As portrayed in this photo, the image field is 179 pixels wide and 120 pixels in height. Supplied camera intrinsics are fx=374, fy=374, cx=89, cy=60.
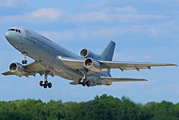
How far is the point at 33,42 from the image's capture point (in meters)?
43.6

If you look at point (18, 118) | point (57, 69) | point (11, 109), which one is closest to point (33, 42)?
point (57, 69)

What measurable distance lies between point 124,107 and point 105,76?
27.5ft

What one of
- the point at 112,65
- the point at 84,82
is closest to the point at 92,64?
the point at 112,65

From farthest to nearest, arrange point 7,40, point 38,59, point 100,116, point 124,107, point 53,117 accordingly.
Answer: point 53,117, point 100,116, point 124,107, point 38,59, point 7,40

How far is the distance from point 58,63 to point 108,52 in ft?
48.4

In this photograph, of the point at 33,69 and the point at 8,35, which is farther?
the point at 33,69

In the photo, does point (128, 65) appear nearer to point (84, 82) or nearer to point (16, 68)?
point (84, 82)

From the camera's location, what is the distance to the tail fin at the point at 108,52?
58578 millimetres

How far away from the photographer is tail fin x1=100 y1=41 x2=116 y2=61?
192 feet

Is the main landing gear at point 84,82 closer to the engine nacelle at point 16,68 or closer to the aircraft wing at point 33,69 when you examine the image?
the aircraft wing at point 33,69

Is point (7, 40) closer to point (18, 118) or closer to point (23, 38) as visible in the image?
point (23, 38)

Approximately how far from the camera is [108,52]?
59.9m

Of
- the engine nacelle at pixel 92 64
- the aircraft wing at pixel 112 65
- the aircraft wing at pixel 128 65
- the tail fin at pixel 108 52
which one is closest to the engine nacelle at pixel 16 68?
the aircraft wing at pixel 112 65

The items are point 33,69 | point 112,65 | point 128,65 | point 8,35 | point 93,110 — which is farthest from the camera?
point 93,110
